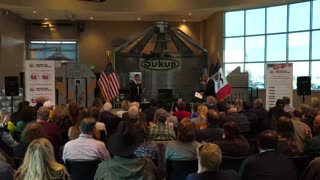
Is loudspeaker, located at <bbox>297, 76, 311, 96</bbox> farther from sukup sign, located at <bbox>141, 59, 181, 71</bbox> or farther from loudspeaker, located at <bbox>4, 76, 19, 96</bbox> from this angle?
loudspeaker, located at <bbox>4, 76, 19, 96</bbox>

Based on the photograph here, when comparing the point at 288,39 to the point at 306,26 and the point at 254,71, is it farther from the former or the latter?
the point at 254,71

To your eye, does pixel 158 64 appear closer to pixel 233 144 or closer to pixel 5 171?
pixel 233 144

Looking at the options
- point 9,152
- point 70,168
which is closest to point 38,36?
point 9,152

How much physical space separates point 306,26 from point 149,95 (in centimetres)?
676

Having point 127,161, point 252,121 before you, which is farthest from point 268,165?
point 252,121

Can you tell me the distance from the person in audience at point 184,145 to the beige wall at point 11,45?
46.6 feet

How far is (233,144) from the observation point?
14.5 feet

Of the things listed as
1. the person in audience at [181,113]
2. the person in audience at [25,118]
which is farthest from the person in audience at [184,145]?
the person in audience at [181,113]

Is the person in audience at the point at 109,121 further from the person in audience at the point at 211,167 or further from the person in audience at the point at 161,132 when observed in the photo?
the person in audience at the point at 211,167

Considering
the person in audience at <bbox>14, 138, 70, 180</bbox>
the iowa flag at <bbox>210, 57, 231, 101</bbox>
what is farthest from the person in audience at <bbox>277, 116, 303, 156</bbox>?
the iowa flag at <bbox>210, 57, 231, 101</bbox>

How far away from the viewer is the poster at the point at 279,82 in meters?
10.5

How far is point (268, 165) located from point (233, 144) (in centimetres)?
91

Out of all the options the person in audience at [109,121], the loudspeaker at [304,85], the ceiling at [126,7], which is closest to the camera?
the person in audience at [109,121]

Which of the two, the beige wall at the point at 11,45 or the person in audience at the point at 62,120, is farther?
the beige wall at the point at 11,45
